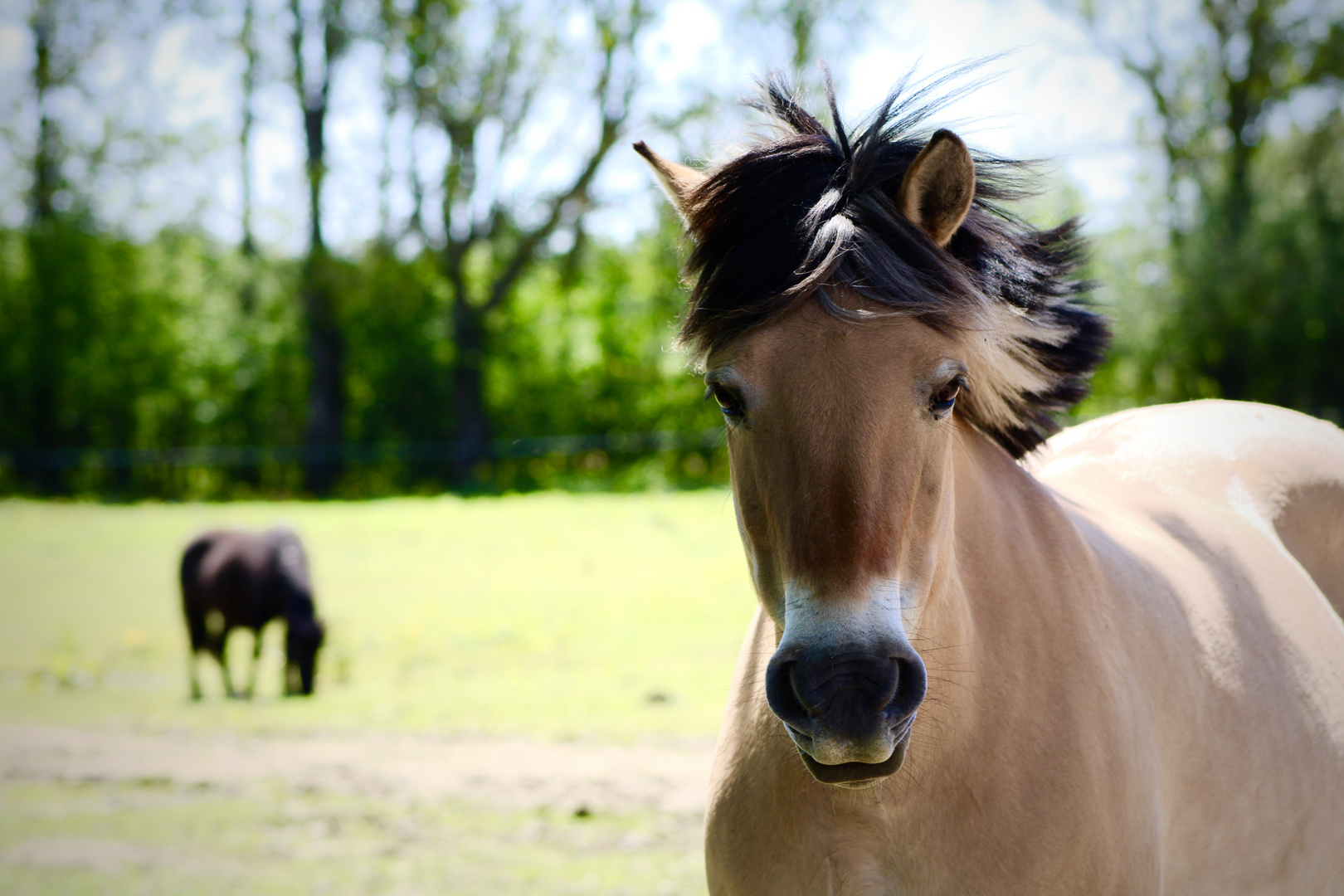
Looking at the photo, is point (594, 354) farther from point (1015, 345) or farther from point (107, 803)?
point (1015, 345)

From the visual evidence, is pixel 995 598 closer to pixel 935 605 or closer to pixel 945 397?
pixel 935 605

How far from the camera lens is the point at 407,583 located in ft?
43.1

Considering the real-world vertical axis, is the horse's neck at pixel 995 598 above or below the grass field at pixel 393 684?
above

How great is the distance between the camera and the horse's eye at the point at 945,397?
1.73m

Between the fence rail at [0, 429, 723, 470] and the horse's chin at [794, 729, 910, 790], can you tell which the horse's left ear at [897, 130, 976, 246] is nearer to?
the horse's chin at [794, 729, 910, 790]

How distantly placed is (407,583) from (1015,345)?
12130 mm

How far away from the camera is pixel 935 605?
178 cm

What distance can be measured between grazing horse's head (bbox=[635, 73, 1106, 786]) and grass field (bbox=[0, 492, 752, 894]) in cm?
308

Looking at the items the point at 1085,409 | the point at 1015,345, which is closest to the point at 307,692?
the point at 1015,345

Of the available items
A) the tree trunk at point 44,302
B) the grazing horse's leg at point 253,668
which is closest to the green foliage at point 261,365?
the tree trunk at point 44,302

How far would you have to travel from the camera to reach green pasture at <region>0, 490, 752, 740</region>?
784cm

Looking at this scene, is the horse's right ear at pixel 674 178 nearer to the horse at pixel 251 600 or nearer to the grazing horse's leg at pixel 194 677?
the horse at pixel 251 600

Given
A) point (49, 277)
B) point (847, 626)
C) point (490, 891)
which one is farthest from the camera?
point (49, 277)

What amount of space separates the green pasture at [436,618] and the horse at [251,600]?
39 centimetres
